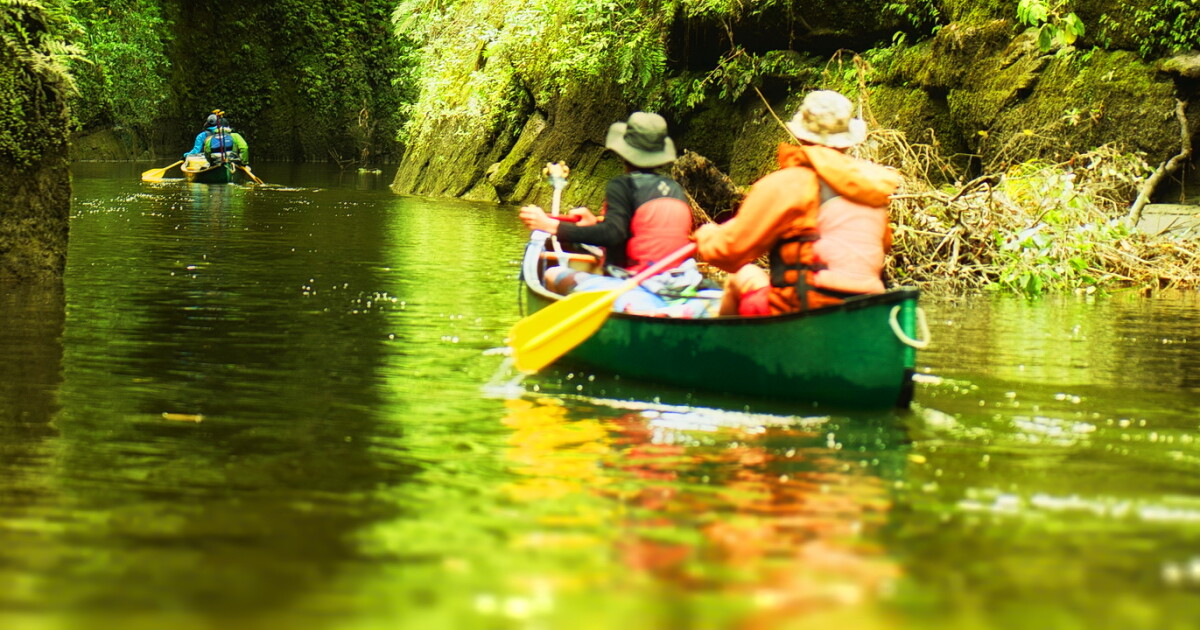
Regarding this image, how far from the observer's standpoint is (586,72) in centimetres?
2144

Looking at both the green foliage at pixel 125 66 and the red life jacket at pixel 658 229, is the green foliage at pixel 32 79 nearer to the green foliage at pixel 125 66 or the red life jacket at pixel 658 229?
the red life jacket at pixel 658 229

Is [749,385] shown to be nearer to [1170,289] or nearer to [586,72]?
[1170,289]

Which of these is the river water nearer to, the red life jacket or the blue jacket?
the red life jacket

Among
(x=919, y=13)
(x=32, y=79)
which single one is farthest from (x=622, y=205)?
(x=919, y=13)

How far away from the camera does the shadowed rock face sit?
1025cm

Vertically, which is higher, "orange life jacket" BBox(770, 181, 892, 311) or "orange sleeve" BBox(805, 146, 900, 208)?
"orange sleeve" BBox(805, 146, 900, 208)

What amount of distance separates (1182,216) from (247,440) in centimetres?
1075

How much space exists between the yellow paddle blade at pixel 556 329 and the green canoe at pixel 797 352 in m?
0.15

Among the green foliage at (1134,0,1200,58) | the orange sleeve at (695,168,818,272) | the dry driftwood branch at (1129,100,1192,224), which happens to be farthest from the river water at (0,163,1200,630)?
the green foliage at (1134,0,1200,58)

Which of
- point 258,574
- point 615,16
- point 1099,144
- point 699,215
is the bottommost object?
point 258,574

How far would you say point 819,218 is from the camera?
22.7 feet

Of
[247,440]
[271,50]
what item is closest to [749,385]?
[247,440]

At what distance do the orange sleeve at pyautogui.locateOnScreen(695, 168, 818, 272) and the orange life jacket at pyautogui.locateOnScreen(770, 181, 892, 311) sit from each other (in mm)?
104

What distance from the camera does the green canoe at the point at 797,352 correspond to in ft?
21.2
